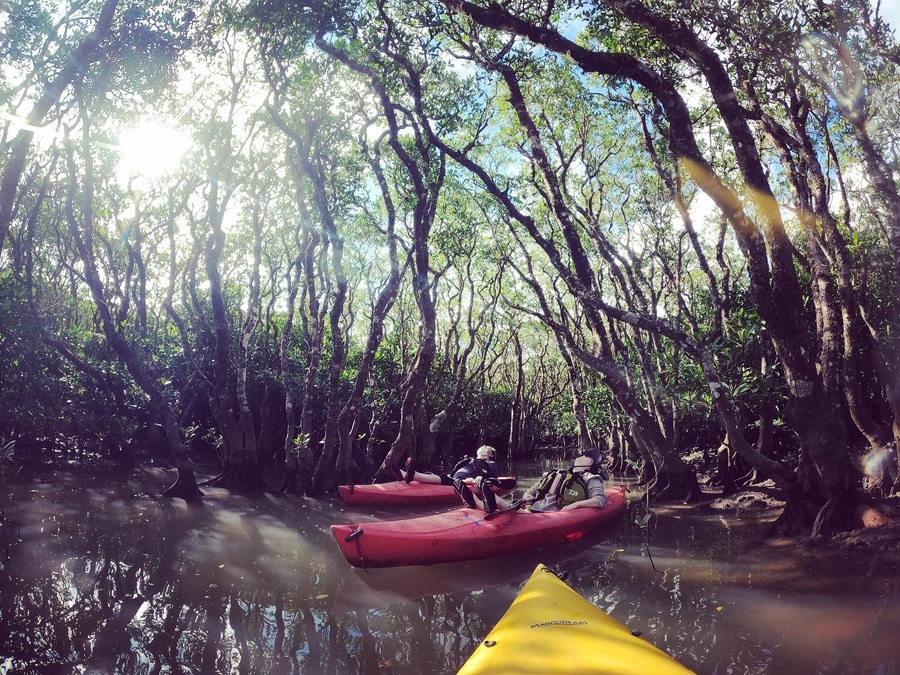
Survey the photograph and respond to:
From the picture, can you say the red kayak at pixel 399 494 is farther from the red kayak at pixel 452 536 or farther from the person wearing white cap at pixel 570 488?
the red kayak at pixel 452 536

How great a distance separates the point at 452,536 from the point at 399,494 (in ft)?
15.8

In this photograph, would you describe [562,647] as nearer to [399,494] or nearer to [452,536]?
[452,536]

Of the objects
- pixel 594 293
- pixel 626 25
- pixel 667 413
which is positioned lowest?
pixel 667 413

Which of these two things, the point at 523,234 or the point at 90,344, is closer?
the point at 90,344

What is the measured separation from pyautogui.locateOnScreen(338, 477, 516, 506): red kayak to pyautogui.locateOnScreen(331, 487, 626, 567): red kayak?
3.24 metres

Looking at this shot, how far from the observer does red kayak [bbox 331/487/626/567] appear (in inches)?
247

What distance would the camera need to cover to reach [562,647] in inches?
117

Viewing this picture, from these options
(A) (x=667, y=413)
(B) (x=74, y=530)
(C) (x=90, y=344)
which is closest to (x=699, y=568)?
(A) (x=667, y=413)

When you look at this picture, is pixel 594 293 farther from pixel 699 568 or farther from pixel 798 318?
pixel 699 568

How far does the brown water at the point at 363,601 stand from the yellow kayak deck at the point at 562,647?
87 cm

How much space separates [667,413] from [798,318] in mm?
7070

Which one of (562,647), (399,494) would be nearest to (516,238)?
(399,494)

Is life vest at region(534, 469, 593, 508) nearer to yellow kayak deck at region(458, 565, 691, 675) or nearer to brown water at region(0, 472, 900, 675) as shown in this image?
brown water at region(0, 472, 900, 675)

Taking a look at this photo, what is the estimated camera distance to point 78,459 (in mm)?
16578
